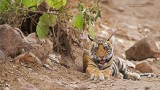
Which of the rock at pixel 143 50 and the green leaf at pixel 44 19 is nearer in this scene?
the green leaf at pixel 44 19

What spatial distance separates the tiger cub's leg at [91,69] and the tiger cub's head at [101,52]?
66 mm

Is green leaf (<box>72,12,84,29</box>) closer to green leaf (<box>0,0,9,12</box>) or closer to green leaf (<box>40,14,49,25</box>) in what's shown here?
green leaf (<box>40,14,49,25</box>)

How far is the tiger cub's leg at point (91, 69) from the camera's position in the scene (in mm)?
5910

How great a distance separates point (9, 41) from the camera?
5953 mm

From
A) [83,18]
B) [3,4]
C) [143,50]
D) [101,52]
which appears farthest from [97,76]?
[143,50]

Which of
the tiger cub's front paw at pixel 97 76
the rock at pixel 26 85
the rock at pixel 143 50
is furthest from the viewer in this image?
the rock at pixel 143 50

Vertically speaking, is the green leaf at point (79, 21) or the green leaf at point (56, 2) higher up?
the green leaf at point (56, 2)

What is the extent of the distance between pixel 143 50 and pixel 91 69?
2.04 meters

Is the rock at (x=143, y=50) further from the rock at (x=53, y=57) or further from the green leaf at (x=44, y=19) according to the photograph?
the green leaf at (x=44, y=19)

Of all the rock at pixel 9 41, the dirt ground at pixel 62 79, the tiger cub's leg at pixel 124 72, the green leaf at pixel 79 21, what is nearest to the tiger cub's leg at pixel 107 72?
the dirt ground at pixel 62 79

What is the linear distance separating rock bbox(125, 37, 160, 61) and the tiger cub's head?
1.69 meters

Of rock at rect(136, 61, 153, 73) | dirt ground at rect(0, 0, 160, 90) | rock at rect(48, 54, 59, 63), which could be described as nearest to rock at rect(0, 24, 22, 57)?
dirt ground at rect(0, 0, 160, 90)

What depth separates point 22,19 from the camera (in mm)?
6219

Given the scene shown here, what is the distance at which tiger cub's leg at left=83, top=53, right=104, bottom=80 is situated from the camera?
19.4 feet
